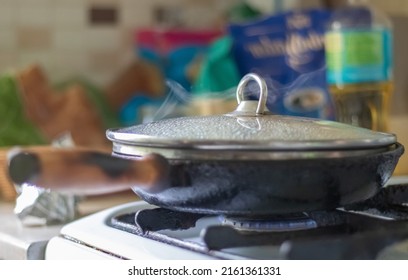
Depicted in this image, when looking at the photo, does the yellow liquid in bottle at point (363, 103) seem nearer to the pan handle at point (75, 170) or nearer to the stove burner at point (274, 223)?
the stove burner at point (274, 223)

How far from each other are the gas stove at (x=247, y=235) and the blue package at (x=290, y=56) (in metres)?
0.56

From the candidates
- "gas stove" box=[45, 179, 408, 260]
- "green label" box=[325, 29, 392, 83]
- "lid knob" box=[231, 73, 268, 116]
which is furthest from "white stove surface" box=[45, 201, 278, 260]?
"green label" box=[325, 29, 392, 83]

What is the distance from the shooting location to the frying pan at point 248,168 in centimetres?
53

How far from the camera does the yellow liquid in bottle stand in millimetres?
1137

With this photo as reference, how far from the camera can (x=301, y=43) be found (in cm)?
126

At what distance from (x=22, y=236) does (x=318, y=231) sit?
1.02ft

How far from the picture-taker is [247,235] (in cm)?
54

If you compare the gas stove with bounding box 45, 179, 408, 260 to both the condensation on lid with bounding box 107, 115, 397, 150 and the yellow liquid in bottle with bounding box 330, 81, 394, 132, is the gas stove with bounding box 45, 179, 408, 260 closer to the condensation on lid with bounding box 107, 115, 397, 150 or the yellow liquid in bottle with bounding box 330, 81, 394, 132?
the condensation on lid with bounding box 107, 115, 397, 150

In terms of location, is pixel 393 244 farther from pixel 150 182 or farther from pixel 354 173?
pixel 150 182

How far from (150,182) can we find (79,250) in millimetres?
123

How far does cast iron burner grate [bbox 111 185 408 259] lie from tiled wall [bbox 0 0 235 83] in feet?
2.49

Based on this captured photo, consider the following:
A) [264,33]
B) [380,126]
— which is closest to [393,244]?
[380,126]

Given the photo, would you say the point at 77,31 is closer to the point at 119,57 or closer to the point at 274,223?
the point at 119,57

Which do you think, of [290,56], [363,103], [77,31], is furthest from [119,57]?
[363,103]
